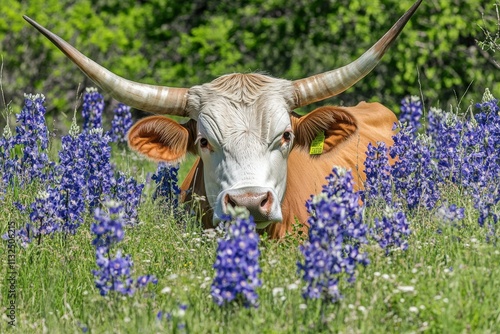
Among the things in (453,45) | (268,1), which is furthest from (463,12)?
(268,1)

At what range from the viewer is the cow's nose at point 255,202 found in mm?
5062

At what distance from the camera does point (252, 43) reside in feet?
43.1

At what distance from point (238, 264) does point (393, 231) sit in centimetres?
94

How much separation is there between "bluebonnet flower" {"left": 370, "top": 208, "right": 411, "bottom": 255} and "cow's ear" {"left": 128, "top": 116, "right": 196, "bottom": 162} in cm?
199

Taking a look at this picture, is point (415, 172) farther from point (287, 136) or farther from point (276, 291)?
point (276, 291)

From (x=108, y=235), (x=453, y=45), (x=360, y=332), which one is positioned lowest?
(x=360, y=332)

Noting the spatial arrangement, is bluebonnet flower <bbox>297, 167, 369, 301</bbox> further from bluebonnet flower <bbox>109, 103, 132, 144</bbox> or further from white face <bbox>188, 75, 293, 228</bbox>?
bluebonnet flower <bbox>109, 103, 132, 144</bbox>

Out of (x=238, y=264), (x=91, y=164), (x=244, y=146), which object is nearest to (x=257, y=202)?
(x=244, y=146)

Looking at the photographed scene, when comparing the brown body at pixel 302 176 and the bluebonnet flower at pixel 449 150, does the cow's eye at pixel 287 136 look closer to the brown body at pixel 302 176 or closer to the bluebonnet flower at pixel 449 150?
the brown body at pixel 302 176

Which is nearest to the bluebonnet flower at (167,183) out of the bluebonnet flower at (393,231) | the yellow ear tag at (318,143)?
the yellow ear tag at (318,143)

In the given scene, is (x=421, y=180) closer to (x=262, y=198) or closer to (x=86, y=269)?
(x=262, y=198)

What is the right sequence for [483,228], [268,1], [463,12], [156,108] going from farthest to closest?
[268,1]
[463,12]
[156,108]
[483,228]

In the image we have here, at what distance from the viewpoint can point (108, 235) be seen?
379 cm

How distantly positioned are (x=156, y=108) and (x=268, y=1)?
296 inches
